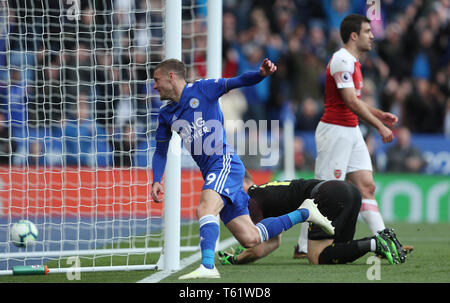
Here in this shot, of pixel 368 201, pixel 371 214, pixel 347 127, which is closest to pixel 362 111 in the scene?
pixel 347 127

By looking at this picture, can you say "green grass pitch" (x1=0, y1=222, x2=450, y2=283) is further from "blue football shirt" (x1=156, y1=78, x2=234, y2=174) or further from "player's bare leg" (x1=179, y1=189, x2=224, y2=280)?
"blue football shirt" (x1=156, y1=78, x2=234, y2=174)

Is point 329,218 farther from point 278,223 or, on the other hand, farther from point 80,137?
point 80,137

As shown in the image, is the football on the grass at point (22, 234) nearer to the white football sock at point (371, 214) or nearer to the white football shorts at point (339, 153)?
the white football shorts at point (339, 153)

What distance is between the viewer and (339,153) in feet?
25.9

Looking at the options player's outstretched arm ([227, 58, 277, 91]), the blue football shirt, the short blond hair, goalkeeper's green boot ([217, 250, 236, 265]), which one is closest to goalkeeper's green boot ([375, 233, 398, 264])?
goalkeeper's green boot ([217, 250, 236, 265])

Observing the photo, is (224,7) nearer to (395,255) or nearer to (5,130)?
(5,130)

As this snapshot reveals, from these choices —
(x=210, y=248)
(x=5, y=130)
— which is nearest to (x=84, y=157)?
(x=5, y=130)

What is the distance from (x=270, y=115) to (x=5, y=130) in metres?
6.11

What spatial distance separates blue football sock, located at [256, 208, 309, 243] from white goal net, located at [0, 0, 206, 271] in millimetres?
1411

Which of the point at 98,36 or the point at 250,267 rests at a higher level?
the point at 98,36

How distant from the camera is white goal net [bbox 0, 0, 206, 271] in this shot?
28.6 feet

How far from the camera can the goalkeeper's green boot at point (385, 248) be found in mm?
6984

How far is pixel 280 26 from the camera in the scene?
17.7 meters

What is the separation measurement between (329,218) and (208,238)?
4.62ft
